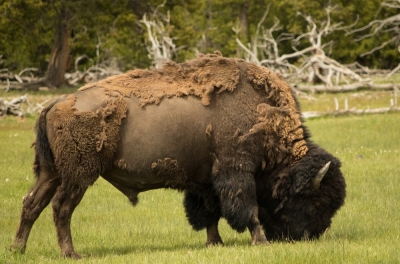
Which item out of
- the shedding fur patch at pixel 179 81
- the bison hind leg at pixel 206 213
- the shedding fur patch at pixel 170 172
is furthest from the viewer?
the bison hind leg at pixel 206 213

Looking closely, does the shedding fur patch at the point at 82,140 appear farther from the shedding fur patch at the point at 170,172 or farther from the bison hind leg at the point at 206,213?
the bison hind leg at the point at 206,213

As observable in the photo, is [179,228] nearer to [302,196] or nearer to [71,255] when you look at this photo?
[302,196]

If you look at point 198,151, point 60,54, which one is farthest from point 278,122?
point 60,54

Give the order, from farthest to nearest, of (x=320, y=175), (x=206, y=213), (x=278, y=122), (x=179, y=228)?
1. (x=179, y=228)
2. (x=206, y=213)
3. (x=278, y=122)
4. (x=320, y=175)

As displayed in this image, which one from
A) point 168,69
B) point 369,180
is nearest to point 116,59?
point 369,180

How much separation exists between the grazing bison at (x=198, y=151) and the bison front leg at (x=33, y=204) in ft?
0.04

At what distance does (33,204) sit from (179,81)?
221 cm

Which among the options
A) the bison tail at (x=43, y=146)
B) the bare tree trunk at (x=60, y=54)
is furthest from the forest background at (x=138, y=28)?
the bison tail at (x=43, y=146)

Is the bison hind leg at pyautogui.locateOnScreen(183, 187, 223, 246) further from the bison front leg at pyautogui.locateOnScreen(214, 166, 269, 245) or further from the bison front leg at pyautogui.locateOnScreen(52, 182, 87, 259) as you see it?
the bison front leg at pyautogui.locateOnScreen(52, 182, 87, 259)

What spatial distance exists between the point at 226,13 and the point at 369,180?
51.0m

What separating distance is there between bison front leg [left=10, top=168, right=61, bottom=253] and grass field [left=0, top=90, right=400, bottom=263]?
0.56ft

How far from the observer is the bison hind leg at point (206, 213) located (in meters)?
8.79

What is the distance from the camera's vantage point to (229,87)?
28.2 ft

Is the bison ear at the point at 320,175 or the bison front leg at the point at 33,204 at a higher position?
the bison ear at the point at 320,175
